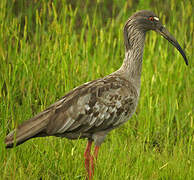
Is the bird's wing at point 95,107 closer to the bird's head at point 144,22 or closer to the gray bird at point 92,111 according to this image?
the gray bird at point 92,111

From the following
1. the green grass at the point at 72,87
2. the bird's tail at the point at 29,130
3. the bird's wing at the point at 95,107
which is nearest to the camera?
the bird's tail at the point at 29,130

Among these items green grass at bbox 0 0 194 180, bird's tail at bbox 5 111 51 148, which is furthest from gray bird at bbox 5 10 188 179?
green grass at bbox 0 0 194 180

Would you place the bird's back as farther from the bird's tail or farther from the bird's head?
the bird's head

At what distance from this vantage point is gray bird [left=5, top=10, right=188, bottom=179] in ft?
13.3

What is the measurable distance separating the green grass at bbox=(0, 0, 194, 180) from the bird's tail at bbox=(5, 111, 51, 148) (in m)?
0.10

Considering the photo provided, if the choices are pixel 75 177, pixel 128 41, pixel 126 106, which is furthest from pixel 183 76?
pixel 75 177

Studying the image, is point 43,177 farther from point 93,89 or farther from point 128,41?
point 128,41

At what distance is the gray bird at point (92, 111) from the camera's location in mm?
4062

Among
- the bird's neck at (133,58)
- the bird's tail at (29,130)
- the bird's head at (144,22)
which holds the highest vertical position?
the bird's head at (144,22)

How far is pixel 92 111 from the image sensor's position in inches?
169

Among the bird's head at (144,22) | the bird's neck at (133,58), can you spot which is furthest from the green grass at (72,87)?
the bird's head at (144,22)

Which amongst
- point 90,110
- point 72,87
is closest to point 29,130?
point 90,110

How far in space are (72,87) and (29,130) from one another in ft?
4.65

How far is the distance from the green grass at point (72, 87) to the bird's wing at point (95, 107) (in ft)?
0.88
